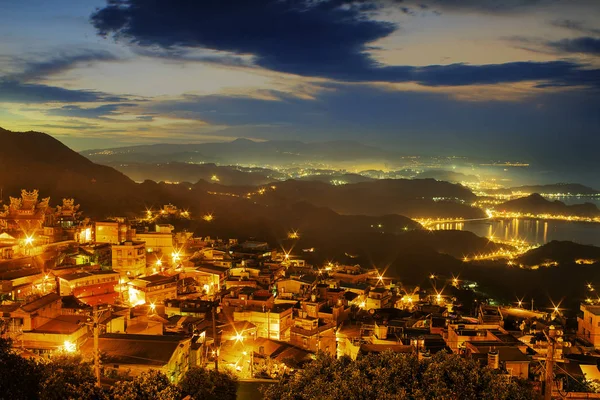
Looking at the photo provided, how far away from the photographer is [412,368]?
8.16 m

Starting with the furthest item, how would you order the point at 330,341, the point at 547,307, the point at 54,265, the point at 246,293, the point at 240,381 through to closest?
the point at 547,307 < the point at 54,265 < the point at 246,293 < the point at 330,341 < the point at 240,381

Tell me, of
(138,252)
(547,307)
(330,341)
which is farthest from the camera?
(547,307)

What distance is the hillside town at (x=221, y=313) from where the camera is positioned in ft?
34.0

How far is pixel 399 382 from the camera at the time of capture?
7.84m

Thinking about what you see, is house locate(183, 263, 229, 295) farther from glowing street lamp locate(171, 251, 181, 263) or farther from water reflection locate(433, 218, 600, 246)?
water reflection locate(433, 218, 600, 246)

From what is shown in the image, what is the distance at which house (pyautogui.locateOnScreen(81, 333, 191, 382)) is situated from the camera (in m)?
9.54

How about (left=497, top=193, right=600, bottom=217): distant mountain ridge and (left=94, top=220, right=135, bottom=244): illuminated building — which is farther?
(left=497, top=193, right=600, bottom=217): distant mountain ridge

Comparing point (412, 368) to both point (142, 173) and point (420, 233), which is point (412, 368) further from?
point (142, 173)

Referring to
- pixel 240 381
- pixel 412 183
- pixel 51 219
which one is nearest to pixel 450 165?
pixel 412 183

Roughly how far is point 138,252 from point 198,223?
49.6 feet

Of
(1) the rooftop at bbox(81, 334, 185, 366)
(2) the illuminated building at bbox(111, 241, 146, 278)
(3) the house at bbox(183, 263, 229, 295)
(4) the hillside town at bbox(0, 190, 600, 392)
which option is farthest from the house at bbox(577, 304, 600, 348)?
(2) the illuminated building at bbox(111, 241, 146, 278)

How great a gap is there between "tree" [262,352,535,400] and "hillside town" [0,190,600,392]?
81cm

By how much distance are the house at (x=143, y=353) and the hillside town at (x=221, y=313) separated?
27mm

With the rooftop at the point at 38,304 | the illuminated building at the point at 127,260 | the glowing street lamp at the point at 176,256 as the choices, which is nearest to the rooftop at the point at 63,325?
the rooftop at the point at 38,304
